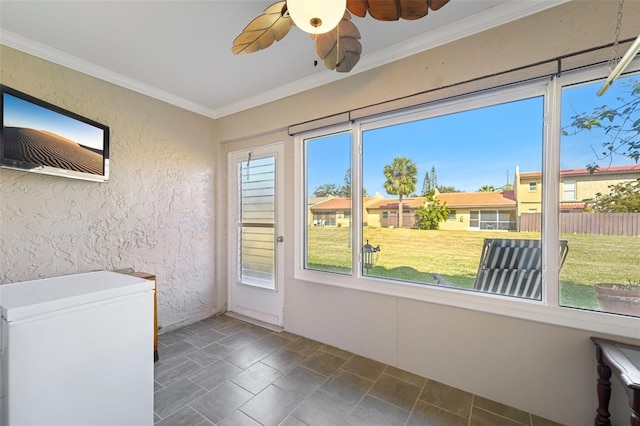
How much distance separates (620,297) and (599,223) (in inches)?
16.9

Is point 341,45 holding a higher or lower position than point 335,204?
higher

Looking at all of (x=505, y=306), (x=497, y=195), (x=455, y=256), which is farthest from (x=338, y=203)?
(x=505, y=306)

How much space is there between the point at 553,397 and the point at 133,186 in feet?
12.1

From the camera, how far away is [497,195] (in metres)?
1.83

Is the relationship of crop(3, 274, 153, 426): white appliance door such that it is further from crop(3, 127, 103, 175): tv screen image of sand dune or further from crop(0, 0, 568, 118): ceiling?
crop(0, 0, 568, 118): ceiling

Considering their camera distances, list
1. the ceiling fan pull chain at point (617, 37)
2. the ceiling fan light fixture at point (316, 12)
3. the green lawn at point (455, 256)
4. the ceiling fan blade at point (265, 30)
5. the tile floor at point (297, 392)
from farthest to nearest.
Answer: the tile floor at point (297, 392)
the green lawn at point (455, 256)
the ceiling fan pull chain at point (617, 37)
the ceiling fan blade at point (265, 30)
the ceiling fan light fixture at point (316, 12)

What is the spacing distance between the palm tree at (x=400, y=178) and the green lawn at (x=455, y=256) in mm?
247

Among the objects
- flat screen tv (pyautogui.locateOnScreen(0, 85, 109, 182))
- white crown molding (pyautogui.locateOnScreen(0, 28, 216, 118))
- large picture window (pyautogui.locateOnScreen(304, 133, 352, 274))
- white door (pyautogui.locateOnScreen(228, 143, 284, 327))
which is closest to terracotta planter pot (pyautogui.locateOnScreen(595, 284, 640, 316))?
large picture window (pyautogui.locateOnScreen(304, 133, 352, 274))

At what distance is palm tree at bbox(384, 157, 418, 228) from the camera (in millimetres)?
2154

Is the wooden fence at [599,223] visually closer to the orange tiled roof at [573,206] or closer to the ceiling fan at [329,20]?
the orange tiled roof at [573,206]

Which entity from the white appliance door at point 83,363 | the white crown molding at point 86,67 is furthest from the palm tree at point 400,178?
the white crown molding at point 86,67

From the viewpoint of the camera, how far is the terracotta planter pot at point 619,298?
1.42 m

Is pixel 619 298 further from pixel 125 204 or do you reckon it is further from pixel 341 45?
pixel 125 204

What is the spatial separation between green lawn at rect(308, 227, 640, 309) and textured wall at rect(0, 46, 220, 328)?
153 centimetres
